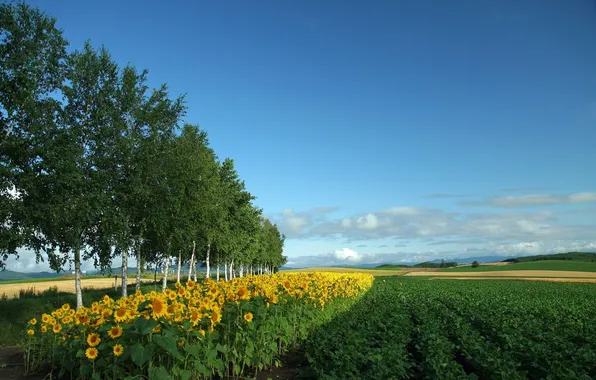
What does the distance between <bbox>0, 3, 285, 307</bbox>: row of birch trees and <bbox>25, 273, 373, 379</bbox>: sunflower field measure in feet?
39.6

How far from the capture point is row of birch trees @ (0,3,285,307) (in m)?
20.0

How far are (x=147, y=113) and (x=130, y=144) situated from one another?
323 centimetres

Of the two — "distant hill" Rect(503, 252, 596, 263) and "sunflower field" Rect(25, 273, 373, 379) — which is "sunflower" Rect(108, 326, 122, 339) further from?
"distant hill" Rect(503, 252, 596, 263)

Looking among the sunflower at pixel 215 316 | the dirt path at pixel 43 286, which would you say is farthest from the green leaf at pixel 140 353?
the dirt path at pixel 43 286

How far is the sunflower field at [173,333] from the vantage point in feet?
20.7

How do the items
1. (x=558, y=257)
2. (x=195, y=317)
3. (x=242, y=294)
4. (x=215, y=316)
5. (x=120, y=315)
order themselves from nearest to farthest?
(x=120, y=315) < (x=195, y=317) < (x=215, y=316) < (x=242, y=294) < (x=558, y=257)

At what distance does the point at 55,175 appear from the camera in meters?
20.2

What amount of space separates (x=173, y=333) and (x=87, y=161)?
1922 centimetres

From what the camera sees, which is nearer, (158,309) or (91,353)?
(158,309)

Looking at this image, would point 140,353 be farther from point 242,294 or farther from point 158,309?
point 242,294

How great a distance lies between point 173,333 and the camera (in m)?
6.32

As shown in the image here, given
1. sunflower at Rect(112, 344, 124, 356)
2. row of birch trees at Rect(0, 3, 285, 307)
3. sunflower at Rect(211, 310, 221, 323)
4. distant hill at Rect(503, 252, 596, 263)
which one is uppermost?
row of birch trees at Rect(0, 3, 285, 307)

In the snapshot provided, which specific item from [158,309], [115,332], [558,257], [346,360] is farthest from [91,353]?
[558,257]

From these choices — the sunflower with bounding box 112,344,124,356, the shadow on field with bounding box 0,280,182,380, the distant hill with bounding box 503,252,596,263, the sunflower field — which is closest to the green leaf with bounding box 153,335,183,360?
the sunflower field
